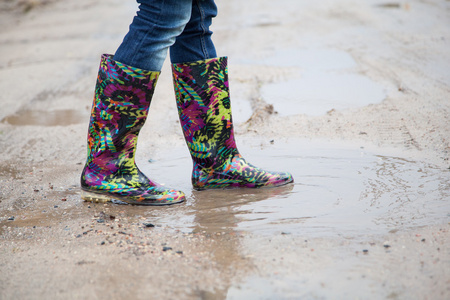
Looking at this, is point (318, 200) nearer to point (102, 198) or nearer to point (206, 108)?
point (206, 108)

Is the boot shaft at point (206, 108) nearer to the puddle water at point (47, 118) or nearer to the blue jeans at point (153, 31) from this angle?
the blue jeans at point (153, 31)

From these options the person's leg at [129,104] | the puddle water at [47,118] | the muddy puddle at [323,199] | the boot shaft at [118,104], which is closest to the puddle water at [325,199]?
the muddy puddle at [323,199]

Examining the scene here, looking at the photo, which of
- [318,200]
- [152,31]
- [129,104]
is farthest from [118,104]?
[318,200]

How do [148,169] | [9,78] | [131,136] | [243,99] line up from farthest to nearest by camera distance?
[9,78]
[243,99]
[148,169]
[131,136]

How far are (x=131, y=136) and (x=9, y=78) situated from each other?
3208 mm

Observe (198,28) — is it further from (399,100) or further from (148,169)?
(399,100)

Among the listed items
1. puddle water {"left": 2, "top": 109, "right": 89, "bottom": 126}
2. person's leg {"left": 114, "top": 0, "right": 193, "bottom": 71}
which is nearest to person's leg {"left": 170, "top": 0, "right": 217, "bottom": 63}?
person's leg {"left": 114, "top": 0, "right": 193, "bottom": 71}

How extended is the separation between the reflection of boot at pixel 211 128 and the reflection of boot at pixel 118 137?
190 millimetres

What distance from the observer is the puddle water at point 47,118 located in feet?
11.3

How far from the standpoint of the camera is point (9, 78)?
4.70m

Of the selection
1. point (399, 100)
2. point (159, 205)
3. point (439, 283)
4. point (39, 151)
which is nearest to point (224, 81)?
point (159, 205)

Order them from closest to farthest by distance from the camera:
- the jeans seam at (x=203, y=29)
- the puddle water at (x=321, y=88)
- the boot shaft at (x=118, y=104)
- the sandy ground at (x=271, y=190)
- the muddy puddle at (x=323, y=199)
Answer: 1. the sandy ground at (x=271, y=190)
2. the muddy puddle at (x=323, y=199)
3. the boot shaft at (x=118, y=104)
4. the jeans seam at (x=203, y=29)
5. the puddle water at (x=321, y=88)

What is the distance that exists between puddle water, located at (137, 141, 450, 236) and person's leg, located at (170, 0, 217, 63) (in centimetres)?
59

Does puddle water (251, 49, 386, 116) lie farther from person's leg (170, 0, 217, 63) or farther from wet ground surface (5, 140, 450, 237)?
person's leg (170, 0, 217, 63)
